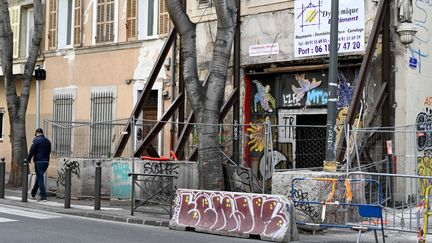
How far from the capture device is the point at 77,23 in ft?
74.7

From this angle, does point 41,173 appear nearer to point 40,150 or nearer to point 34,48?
point 40,150

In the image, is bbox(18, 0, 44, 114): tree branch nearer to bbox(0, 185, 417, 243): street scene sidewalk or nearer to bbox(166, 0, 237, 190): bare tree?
bbox(0, 185, 417, 243): street scene sidewalk

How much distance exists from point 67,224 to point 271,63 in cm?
769

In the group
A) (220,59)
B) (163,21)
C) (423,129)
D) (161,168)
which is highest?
(163,21)

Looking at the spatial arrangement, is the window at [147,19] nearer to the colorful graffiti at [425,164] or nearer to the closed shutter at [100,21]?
the closed shutter at [100,21]

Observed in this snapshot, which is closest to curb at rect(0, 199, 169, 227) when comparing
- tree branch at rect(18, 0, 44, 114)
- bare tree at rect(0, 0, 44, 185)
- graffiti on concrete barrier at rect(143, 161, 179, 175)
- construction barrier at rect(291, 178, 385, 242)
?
graffiti on concrete barrier at rect(143, 161, 179, 175)

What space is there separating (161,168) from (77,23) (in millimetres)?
9623

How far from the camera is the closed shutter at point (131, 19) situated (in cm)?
2086

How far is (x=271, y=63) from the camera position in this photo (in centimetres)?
1708

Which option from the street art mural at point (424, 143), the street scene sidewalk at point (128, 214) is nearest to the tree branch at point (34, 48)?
the street scene sidewalk at point (128, 214)

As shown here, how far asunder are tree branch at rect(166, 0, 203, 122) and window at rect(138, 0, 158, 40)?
744cm

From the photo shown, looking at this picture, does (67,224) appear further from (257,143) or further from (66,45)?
(66,45)

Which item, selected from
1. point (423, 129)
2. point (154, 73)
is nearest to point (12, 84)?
point (154, 73)

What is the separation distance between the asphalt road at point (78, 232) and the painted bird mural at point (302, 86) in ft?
20.8
